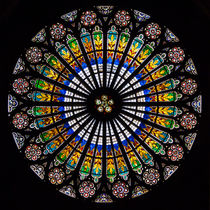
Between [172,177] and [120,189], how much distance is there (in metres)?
2.15

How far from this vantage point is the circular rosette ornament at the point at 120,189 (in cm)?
1553

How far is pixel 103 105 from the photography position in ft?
53.3

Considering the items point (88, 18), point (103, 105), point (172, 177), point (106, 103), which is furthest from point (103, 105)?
point (172, 177)

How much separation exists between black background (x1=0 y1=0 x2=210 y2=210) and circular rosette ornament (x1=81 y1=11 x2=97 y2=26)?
0.41m

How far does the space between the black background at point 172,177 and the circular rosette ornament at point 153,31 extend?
1.13ft

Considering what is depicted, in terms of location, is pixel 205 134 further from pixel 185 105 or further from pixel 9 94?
pixel 9 94

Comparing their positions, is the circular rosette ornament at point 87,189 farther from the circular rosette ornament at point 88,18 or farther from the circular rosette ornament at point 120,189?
the circular rosette ornament at point 88,18

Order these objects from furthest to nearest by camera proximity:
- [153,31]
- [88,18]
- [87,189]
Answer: [88,18]
[153,31]
[87,189]

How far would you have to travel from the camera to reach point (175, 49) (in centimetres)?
1603

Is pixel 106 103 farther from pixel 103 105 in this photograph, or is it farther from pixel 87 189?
pixel 87 189
